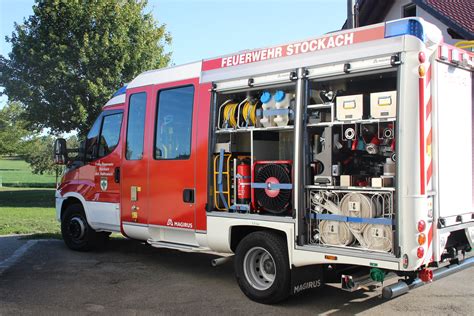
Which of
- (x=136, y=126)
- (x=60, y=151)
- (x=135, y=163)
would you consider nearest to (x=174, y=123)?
(x=136, y=126)

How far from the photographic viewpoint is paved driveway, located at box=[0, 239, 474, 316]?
5.77 meters

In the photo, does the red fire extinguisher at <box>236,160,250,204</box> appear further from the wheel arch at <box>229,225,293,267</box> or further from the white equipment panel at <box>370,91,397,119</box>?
the white equipment panel at <box>370,91,397,119</box>

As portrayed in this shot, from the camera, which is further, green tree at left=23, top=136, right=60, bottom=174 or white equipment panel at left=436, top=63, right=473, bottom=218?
green tree at left=23, top=136, right=60, bottom=174

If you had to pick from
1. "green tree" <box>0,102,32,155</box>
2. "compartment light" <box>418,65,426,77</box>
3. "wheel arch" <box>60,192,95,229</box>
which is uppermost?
"green tree" <box>0,102,32,155</box>

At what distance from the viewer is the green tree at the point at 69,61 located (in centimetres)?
1903

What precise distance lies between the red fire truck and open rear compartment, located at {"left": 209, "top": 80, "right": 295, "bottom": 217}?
16mm

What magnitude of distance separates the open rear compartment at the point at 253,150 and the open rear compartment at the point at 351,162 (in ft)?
1.09

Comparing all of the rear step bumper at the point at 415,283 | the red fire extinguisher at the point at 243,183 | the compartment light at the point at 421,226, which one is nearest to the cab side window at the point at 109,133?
the red fire extinguisher at the point at 243,183

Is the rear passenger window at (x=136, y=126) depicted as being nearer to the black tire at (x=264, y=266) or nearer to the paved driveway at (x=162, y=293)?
the paved driveway at (x=162, y=293)

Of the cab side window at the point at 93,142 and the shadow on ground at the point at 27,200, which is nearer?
the cab side window at the point at 93,142

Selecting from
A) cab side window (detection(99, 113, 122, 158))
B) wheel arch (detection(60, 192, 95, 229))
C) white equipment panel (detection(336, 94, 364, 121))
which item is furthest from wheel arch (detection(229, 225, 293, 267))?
wheel arch (detection(60, 192, 95, 229))

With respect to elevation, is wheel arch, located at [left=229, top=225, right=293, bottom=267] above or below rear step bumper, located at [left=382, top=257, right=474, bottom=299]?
above

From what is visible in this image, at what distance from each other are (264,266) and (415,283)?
1.74m

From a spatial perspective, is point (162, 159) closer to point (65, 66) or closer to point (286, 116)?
point (286, 116)
